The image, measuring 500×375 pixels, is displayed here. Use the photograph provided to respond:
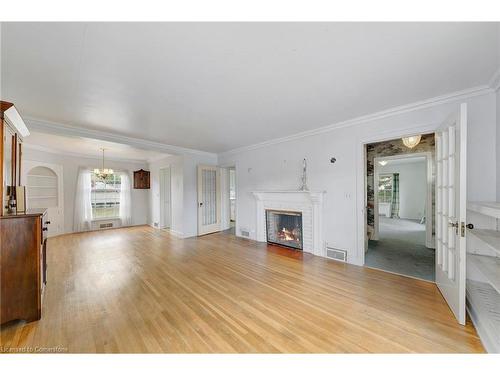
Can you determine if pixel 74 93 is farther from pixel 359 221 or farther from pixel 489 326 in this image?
pixel 489 326

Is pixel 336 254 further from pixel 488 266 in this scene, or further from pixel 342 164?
pixel 488 266

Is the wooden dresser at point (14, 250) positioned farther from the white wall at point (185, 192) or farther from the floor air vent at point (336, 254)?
the floor air vent at point (336, 254)

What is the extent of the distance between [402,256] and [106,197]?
27.3 feet

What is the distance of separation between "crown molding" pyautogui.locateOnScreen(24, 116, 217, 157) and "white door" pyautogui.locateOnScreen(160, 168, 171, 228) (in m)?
1.92

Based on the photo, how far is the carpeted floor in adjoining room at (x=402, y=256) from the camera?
289cm

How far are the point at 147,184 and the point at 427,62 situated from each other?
763cm

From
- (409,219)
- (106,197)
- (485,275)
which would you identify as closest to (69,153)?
(106,197)

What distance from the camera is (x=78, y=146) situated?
4.89 meters

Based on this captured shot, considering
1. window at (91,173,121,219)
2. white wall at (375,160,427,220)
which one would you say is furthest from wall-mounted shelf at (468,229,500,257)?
window at (91,173,121,219)

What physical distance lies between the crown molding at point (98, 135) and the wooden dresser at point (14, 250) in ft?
4.68

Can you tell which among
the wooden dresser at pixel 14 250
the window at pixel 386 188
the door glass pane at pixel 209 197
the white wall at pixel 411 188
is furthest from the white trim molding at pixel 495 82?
the window at pixel 386 188

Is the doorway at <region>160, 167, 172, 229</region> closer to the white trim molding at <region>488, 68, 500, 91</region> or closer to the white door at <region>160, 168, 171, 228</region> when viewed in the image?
the white door at <region>160, 168, 171, 228</region>

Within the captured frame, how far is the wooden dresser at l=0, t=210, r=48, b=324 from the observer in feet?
5.44

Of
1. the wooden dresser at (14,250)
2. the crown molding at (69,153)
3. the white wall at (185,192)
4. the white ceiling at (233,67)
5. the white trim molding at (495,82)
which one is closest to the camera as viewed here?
the white ceiling at (233,67)
